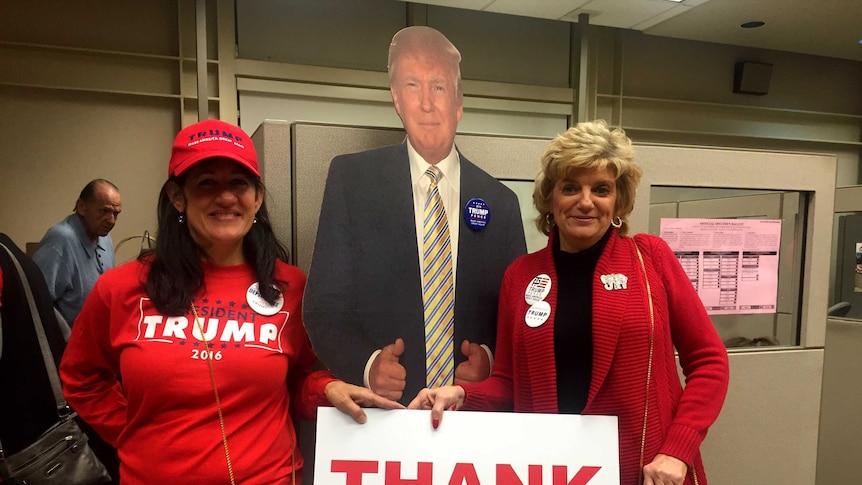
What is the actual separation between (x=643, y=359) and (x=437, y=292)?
0.55 meters

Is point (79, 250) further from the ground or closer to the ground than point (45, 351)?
further from the ground

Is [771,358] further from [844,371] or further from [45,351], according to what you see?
[45,351]

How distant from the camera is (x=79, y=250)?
2.98 metres

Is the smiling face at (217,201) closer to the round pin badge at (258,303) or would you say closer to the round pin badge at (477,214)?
the round pin badge at (258,303)

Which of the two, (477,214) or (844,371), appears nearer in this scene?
(477,214)

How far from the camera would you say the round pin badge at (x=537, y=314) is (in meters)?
1.33

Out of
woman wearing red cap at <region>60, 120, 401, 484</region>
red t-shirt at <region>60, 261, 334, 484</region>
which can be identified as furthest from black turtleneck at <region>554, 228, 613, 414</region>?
red t-shirt at <region>60, 261, 334, 484</region>

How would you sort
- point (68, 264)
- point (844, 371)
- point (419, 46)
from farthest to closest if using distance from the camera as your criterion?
point (844, 371)
point (68, 264)
point (419, 46)

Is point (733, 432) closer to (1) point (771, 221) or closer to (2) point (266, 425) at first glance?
(1) point (771, 221)

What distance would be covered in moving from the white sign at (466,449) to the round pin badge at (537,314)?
0.22 m

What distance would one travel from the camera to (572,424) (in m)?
1.28

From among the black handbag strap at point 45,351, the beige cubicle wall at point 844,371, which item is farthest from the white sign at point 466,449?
the beige cubicle wall at point 844,371

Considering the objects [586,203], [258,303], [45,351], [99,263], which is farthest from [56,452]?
[99,263]

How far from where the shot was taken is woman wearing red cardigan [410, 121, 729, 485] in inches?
49.6
